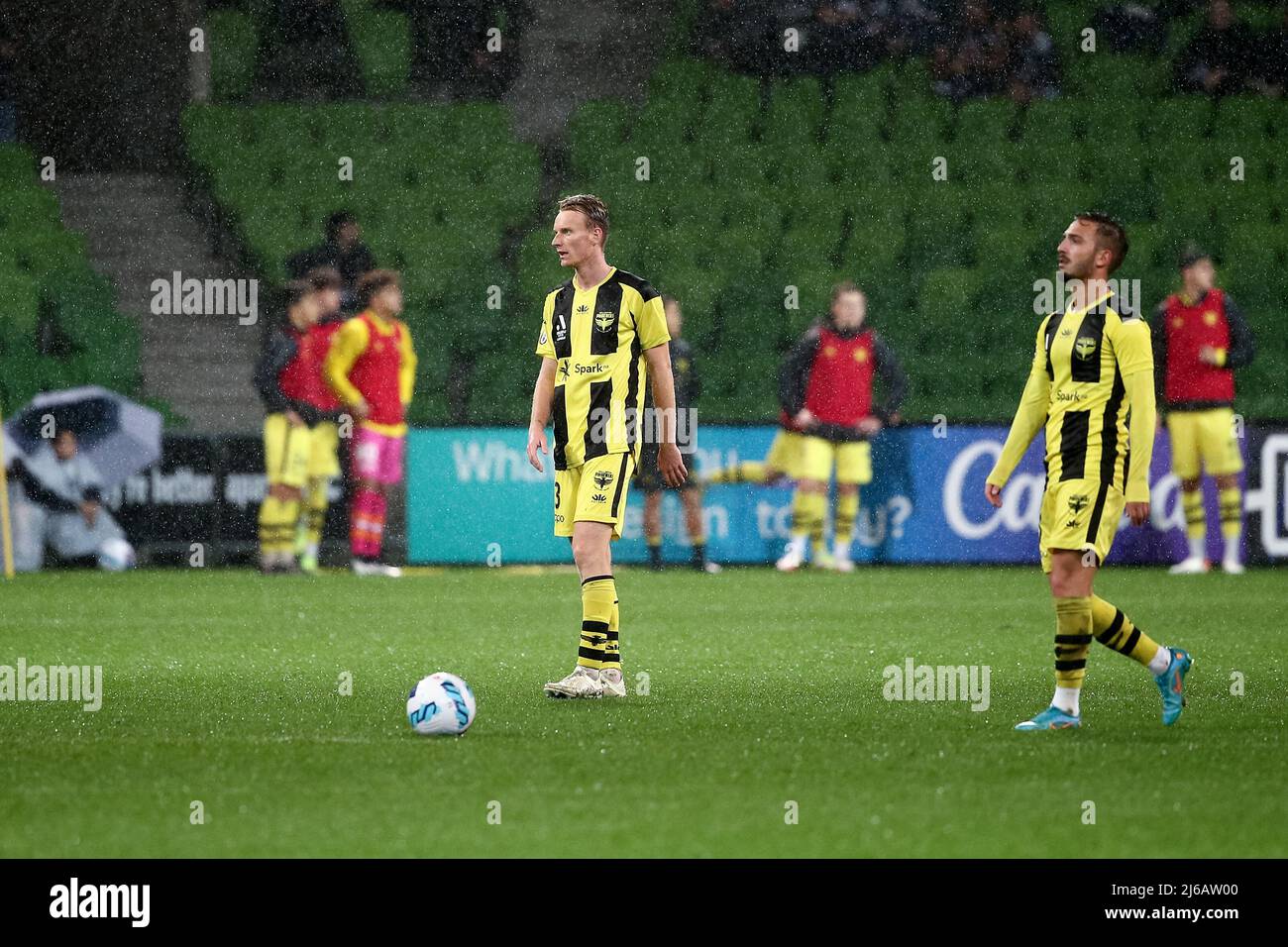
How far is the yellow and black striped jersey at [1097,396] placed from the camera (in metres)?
5.93

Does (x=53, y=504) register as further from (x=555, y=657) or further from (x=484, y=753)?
(x=484, y=753)

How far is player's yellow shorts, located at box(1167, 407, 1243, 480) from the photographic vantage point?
13430 mm

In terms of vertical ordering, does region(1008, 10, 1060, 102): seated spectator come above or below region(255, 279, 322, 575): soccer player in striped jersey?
above

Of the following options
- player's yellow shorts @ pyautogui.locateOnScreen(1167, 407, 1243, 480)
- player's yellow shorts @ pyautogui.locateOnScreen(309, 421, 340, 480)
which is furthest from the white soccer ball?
player's yellow shorts @ pyautogui.locateOnScreen(1167, 407, 1243, 480)

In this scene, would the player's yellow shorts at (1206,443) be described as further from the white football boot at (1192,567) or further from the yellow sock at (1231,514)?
the white football boot at (1192,567)

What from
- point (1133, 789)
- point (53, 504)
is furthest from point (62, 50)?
point (1133, 789)

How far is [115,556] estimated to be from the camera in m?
13.4

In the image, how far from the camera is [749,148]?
56.9 feet

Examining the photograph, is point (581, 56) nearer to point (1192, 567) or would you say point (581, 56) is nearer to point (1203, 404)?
point (1203, 404)

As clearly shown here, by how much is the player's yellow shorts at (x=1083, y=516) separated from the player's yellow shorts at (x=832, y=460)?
7708 millimetres

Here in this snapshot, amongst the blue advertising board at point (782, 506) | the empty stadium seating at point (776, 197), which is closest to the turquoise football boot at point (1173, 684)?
the blue advertising board at point (782, 506)

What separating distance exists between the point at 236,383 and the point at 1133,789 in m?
12.2

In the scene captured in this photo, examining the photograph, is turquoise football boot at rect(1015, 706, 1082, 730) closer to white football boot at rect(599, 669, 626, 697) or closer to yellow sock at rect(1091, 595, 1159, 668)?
yellow sock at rect(1091, 595, 1159, 668)

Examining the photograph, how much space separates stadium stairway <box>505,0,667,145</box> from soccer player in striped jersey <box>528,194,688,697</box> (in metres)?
11.0
